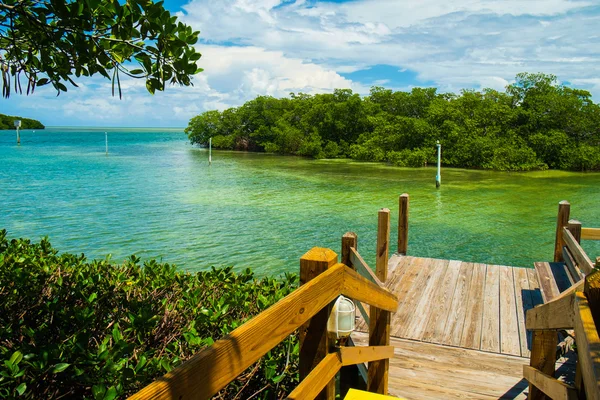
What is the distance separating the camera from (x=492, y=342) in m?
5.45

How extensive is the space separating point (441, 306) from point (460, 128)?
3722 centimetres

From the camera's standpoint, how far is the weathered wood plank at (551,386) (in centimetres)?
181

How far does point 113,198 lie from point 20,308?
20845mm

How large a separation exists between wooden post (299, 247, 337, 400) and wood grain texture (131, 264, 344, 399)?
0.26 feet

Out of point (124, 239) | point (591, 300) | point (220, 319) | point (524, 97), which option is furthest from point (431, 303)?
point (524, 97)

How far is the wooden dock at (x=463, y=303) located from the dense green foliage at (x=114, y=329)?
225cm

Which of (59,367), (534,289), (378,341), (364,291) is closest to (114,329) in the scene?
(59,367)

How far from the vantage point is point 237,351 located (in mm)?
1340

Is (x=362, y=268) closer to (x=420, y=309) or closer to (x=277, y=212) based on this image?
(x=420, y=309)

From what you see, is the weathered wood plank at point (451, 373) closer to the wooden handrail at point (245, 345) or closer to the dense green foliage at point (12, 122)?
the wooden handrail at point (245, 345)

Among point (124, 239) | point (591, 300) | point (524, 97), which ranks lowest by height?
point (124, 239)

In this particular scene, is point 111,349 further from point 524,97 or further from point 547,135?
point 524,97

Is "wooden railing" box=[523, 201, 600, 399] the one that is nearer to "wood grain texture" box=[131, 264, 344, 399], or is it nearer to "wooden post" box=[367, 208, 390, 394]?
"wood grain texture" box=[131, 264, 344, 399]

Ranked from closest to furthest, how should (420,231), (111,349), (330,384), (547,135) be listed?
(330,384) → (111,349) → (420,231) → (547,135)
